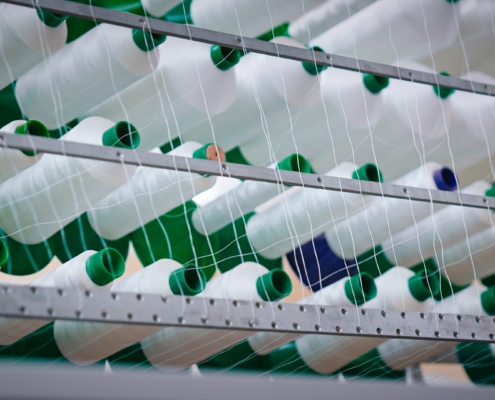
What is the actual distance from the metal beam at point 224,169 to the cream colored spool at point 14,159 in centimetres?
26

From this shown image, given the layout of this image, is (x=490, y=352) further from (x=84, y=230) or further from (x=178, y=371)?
(x=84, y=230)

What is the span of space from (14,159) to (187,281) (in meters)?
0.39

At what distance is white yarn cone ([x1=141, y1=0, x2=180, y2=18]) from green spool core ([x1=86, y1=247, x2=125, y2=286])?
591mm

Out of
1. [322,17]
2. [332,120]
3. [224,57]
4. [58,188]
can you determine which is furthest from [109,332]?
[322,17]

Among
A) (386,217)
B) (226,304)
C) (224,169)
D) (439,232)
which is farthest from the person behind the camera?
(439,232)

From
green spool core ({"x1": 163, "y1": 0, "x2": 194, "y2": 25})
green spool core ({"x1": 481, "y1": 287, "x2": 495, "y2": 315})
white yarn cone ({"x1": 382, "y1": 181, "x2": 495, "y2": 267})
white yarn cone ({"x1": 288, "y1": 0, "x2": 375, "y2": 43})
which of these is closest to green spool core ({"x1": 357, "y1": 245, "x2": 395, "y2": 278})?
white yarn cone ({"x1": 382, "y1": 181, "x2": 495, "y2": 267})

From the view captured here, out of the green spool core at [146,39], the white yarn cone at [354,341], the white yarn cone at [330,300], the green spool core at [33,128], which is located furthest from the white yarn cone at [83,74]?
the white yarn cone at [354,341]

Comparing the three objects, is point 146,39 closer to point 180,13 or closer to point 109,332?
point 180,13

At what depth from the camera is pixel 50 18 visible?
1.54 metres

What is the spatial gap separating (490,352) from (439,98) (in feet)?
2.14

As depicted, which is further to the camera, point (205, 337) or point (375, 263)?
point (375, 263)

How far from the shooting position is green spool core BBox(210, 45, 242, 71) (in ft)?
5.32

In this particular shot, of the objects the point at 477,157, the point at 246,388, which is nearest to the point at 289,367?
the point at 477,157

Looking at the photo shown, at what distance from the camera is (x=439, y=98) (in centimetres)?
192
